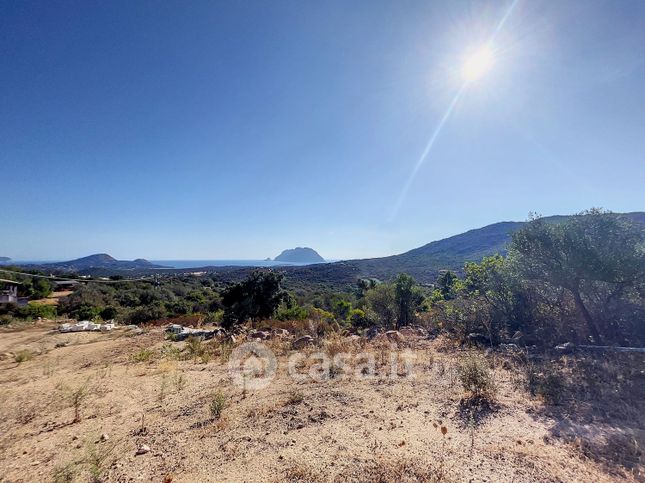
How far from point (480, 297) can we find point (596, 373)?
16.6 ft

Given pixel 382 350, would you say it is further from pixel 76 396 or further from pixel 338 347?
pixel 76 396

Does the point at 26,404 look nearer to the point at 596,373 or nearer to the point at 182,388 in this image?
the point at 182,388

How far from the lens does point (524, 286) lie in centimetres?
904

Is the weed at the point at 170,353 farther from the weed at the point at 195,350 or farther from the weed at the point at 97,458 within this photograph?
the weed at the point at 97,458

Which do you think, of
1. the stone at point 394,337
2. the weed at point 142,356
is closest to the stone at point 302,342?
the stone at point 394,337

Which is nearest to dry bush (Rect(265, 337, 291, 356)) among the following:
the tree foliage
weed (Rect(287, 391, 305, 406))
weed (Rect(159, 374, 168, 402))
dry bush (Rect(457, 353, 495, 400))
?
weed (Rect(159, 374, 168, 402))

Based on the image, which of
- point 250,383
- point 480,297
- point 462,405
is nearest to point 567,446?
point 462,405

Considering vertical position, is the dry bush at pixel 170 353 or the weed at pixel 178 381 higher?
the weed at pixel 178 381

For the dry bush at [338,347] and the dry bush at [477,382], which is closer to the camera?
the dry bush at [477,382]

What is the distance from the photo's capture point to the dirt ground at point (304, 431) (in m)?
3.03

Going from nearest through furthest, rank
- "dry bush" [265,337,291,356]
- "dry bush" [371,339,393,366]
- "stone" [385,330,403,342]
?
"dry bush" [371,339,393,366], "dry bush" [265,337,291,356], "stone" [385,330,403,342]

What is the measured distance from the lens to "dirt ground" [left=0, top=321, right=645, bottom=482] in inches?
119

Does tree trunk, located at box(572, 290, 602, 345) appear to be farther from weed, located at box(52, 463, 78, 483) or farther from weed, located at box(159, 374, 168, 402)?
weed, located at box(52, 463, 78, 483)

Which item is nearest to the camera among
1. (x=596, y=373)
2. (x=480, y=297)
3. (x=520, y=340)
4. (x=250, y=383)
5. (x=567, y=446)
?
(x=567, y=446)
